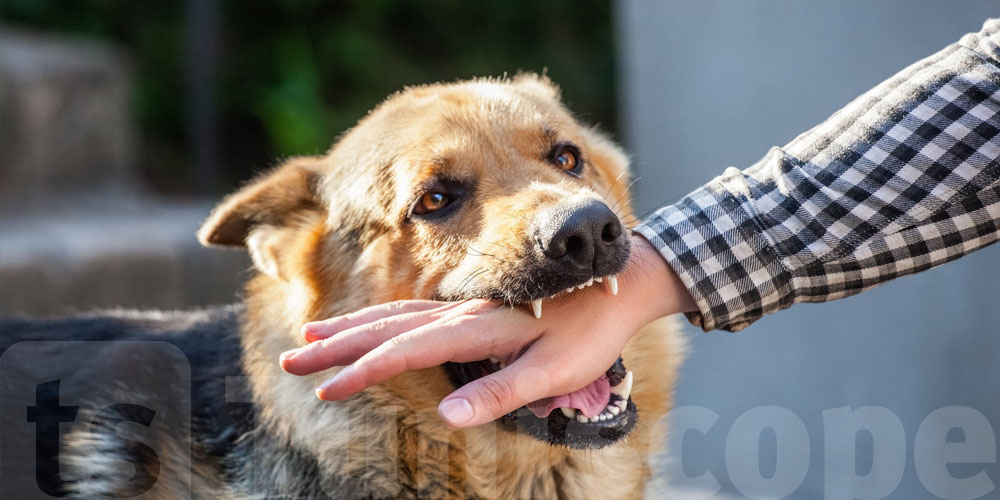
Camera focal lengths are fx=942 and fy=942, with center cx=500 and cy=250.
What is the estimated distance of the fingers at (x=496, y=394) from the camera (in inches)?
75.2

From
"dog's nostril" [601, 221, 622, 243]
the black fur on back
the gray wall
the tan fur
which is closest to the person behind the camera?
"dog's nostril" [601, 221, 622, 243]

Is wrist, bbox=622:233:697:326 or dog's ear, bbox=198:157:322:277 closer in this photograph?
wrist, bbox=622:233:697:326

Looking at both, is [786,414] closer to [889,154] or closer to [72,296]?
[889,154]

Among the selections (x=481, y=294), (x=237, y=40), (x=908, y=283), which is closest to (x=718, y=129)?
(x=908, y=283)

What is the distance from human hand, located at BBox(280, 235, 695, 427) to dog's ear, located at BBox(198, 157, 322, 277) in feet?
2.98

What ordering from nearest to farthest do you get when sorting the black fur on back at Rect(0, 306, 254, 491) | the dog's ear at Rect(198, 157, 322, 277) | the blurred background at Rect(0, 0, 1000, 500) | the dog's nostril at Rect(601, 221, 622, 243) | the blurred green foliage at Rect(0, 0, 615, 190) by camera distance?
the dog's nostril at Rect(601, 221, 622, 243), the black fur on back at Rect(0, 306, 254, 491), the dog's ear at Rect(198, 157, 322, 277), the blurred background at Rect(0, 0, 1000, 500), the blurred green foliage at Rect(0, 0, 615, 190)

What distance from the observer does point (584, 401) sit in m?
2.48

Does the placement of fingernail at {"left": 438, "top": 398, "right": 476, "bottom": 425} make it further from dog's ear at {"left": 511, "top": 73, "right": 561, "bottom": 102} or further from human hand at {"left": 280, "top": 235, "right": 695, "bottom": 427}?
dog's ear at {"left": 511, "top": 73, "right": 561, "bottom": 102}

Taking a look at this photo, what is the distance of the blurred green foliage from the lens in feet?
30.1

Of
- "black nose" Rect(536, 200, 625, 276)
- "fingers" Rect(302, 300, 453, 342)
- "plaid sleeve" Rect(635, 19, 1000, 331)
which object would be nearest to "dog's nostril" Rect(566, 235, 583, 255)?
"black nose" Rect(536, 200, 625, 276)

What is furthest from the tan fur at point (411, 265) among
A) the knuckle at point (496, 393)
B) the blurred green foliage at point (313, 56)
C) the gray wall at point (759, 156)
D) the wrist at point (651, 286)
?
the blurred green foliage at point (313, 56)

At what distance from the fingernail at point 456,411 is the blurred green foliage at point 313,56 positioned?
734cm

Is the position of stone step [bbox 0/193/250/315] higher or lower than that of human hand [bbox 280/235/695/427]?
higher

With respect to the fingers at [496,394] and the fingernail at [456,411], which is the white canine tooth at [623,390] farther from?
the fingernail at [456,411]
